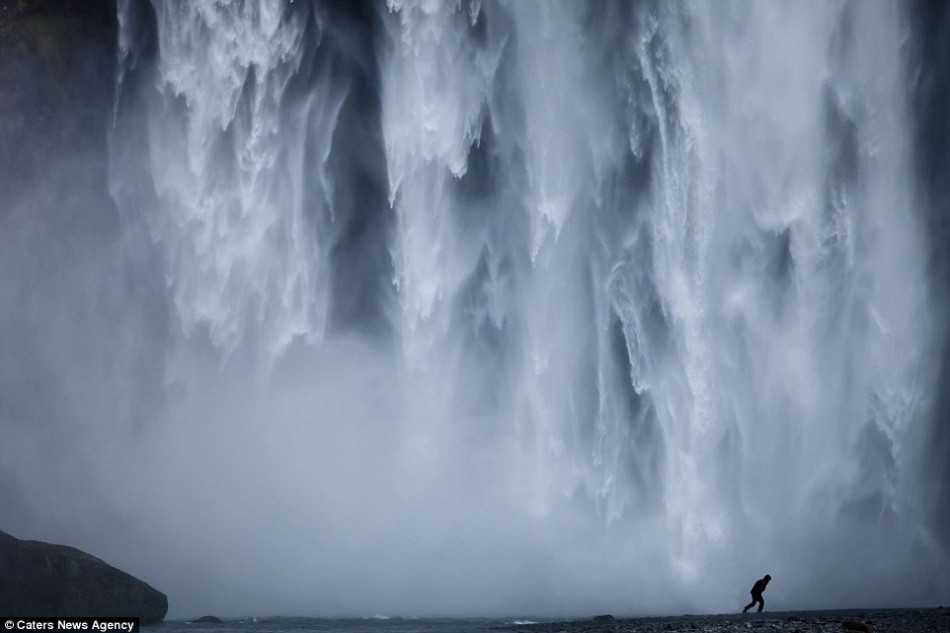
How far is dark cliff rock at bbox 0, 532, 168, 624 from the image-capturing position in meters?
39.8

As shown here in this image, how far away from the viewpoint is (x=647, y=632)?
103ft

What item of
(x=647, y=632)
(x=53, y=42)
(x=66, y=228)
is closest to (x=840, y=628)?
(x=647, y=632)

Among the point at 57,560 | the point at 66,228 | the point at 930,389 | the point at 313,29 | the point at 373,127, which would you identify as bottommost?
the point at 57,560

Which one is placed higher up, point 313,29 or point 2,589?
point 313,29

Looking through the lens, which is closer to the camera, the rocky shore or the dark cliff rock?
the rocky shore

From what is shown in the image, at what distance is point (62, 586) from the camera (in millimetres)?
40844

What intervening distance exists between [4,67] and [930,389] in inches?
2637

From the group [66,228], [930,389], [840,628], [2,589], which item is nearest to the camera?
[840,628]

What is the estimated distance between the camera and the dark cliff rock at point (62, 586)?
39750 mm

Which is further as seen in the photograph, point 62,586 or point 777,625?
point 62,586

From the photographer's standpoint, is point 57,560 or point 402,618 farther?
point 402,618

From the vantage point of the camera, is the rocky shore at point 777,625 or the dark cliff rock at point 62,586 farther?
the dark cliff rock at point 62,586

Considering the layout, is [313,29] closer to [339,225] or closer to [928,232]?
[339,225]

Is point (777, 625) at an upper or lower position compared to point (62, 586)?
lower
